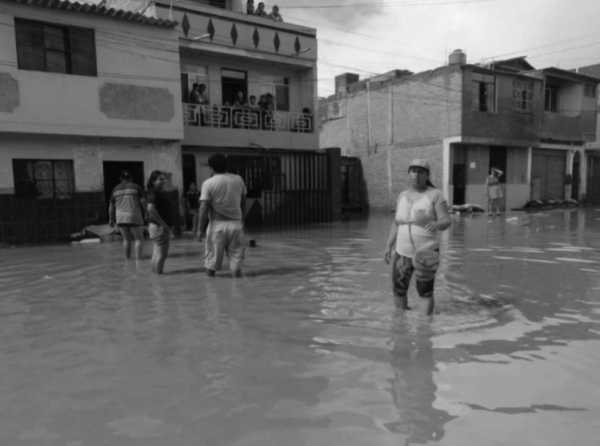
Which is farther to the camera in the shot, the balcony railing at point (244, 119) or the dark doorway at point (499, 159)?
the dark doorway at point (499, 159)

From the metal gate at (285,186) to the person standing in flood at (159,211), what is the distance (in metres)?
8.34

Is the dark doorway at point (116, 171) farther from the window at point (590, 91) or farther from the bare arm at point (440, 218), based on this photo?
the window at point (590, 91)

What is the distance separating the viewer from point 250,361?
409 cm

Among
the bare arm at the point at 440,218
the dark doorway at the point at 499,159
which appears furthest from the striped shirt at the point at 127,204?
the dark doorway at the point at 499,159

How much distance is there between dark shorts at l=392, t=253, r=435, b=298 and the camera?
16.1 ft

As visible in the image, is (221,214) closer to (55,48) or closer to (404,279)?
(404,279)

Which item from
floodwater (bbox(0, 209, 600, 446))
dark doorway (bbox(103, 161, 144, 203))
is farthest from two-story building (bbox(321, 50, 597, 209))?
floodwater (bbox(0, 209, 600, 446))

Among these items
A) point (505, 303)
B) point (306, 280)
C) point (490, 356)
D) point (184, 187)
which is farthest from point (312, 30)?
point (490, 356)

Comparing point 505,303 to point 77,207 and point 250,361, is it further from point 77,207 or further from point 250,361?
point 77,207

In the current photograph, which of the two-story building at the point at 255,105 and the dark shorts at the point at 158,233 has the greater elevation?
the two-story building at the point at 255,105

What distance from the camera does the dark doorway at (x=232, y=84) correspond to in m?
17.5

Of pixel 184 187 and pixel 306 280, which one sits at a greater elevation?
pixel 184 187

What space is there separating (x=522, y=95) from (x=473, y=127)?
14.1 feet

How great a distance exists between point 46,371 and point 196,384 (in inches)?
51.5
